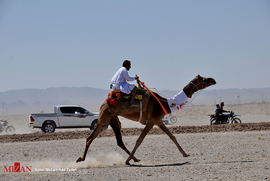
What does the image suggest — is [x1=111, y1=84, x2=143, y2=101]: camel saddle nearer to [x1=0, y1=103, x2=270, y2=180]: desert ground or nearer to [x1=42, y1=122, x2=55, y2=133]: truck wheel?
[x1=0, y1=103, x2=270, y2=180]: desert ground

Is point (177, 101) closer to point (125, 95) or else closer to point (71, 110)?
point (125, 95)

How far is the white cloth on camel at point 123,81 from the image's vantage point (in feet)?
37.6

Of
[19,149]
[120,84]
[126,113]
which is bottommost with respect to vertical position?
[19,149]

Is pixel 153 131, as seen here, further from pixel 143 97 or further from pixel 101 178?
pixel 101 178

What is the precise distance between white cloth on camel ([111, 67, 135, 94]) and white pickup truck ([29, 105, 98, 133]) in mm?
15475

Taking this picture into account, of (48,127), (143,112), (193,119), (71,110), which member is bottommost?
(193,119)

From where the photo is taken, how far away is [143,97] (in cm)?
1162

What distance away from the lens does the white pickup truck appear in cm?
2668

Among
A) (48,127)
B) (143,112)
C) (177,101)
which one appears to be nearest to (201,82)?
(177,101)

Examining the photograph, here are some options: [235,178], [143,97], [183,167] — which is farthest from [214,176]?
[143,97]

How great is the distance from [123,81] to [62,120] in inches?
650

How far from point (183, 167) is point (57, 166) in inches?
167

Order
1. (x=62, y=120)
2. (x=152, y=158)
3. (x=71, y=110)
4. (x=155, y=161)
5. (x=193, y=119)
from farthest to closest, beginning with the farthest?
(x=193, y=119) → (x=71, y=110) → (x=62, y=120) → (x=152, y=158) → (x=155, y=161)

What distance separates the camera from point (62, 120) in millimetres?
27141
